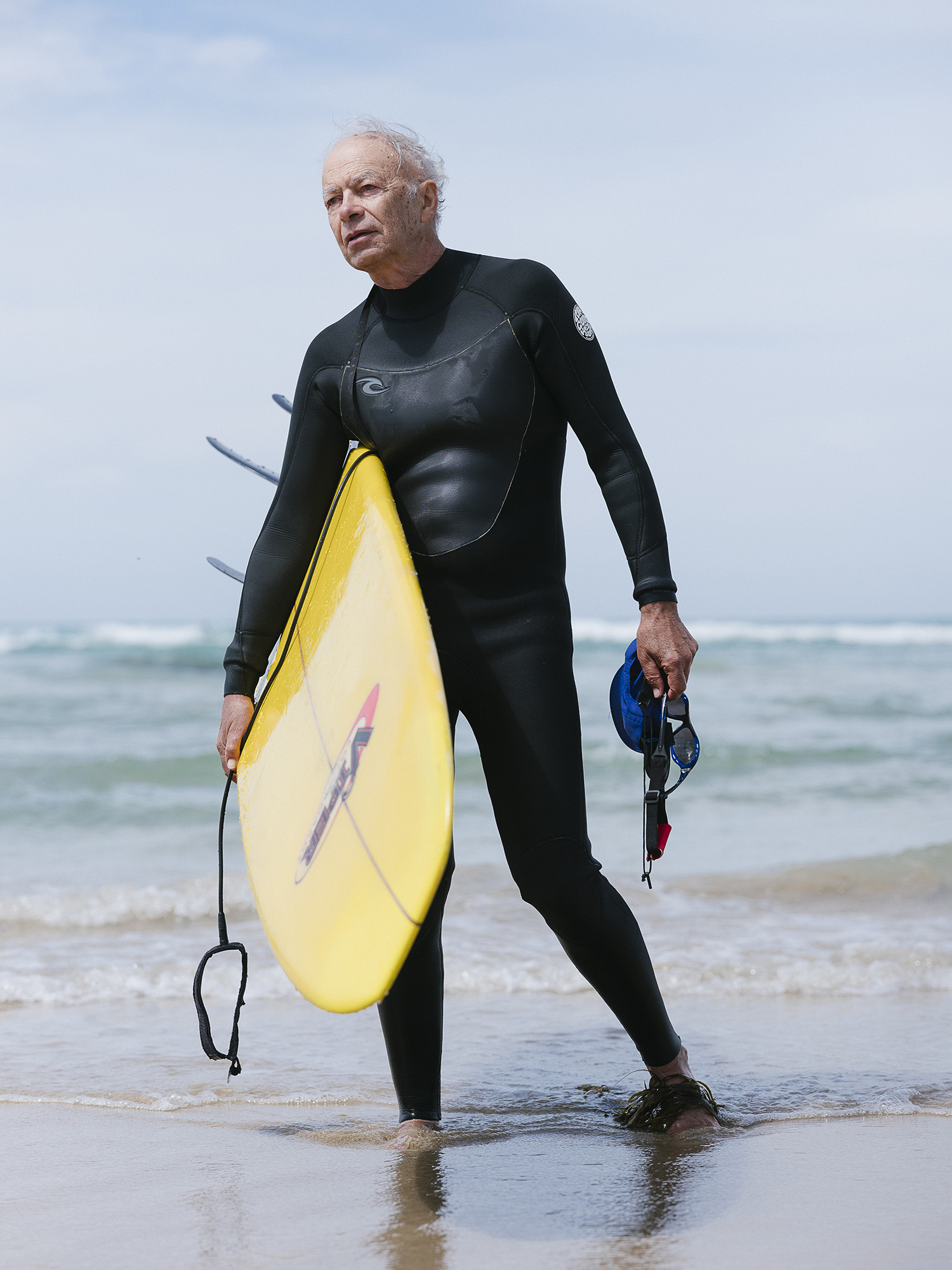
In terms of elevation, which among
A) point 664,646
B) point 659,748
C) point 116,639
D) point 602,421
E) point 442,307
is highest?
point 116,639

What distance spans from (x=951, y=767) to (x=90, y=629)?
1252 inches

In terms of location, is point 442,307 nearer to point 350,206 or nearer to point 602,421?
→ point 350,206

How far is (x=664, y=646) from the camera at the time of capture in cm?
219

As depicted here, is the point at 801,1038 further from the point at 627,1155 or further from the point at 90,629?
the point at 90,629

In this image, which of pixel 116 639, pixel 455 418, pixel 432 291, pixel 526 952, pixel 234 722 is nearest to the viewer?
pixel 455 418

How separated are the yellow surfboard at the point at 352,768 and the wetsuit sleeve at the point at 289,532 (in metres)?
0.04

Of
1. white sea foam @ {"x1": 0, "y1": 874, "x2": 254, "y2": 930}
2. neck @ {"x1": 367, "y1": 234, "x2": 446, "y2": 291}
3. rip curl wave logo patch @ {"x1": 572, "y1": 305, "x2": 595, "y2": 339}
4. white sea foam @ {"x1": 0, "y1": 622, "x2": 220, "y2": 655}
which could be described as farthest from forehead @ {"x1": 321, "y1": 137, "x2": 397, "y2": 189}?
white sea foam @ {"x1": 0, "y1": 622, "x2": 220, "y2": 655}

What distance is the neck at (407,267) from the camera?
2.32 meters

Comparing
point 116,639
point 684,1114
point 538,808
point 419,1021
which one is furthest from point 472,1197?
point 116,639

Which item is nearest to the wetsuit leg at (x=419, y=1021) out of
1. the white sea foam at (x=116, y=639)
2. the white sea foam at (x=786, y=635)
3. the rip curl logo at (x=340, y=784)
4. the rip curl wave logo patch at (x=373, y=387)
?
the rip curl logo at (x=340, y=784)

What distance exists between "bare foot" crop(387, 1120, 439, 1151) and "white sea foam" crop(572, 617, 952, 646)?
2655cm

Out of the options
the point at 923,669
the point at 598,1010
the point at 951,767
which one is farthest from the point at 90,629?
the point at 598,1010

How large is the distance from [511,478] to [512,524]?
9 cm

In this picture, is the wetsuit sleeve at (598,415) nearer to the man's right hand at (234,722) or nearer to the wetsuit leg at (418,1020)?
the wetsuit leg at (418,1020)
